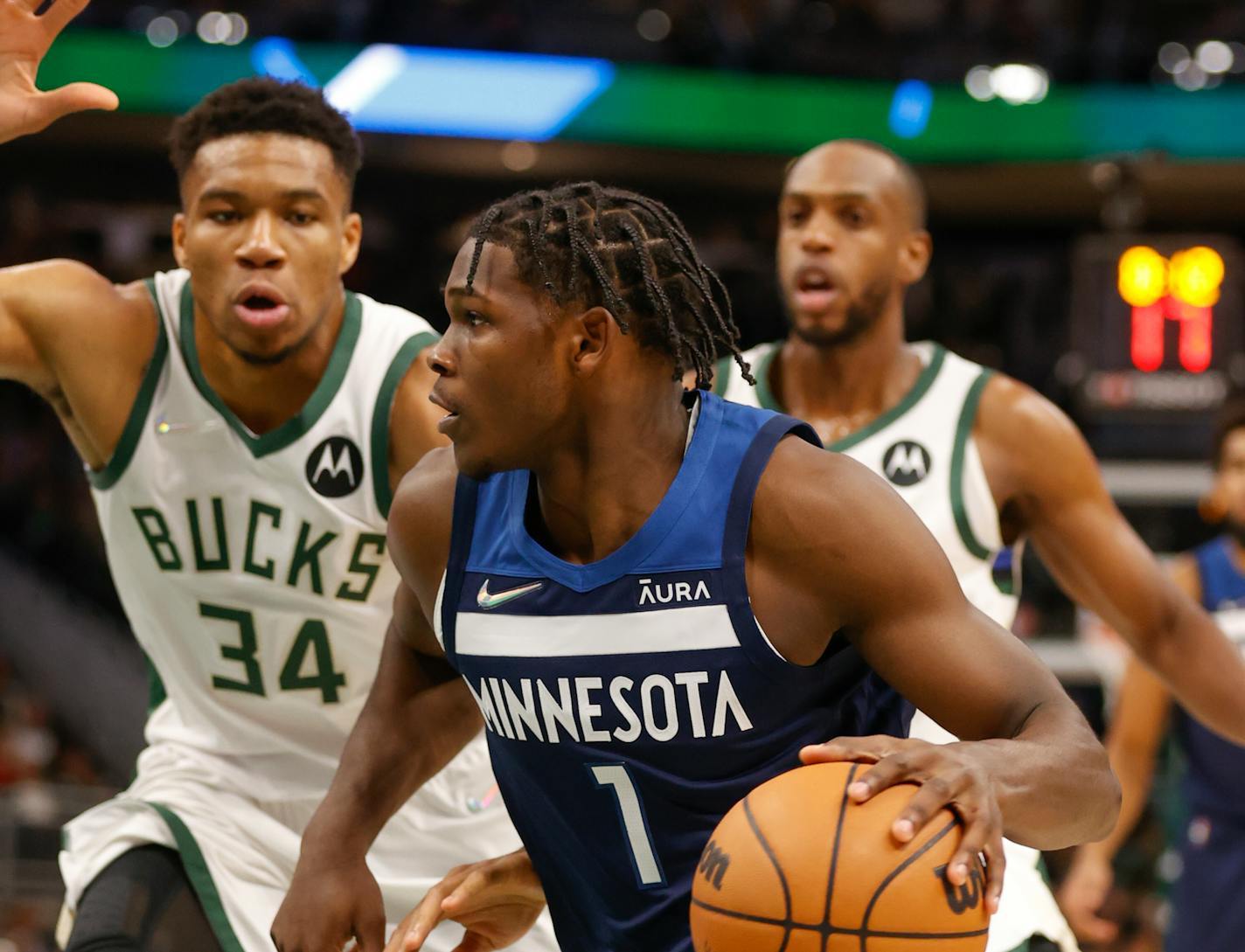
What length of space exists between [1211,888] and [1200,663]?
2194 millimetres

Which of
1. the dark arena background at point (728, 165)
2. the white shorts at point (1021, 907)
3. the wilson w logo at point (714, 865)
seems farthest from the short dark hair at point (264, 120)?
the dark arena background at point (728, 165)

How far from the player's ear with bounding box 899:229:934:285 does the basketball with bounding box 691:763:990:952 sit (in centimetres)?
264

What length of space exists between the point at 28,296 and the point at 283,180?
578mm

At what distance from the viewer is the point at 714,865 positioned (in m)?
2.30

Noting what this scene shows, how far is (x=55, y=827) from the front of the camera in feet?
27.1

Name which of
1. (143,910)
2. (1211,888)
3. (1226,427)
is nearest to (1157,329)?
(1226,427)

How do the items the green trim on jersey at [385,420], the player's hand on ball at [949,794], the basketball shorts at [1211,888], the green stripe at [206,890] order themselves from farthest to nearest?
1. the basketball shorts at [1211,888]
2. the green trim on jersey at [385,420]
3. the green stripe at [206,890]
4. the player's hand on ball at [949,794]

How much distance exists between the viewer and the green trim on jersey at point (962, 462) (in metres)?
4.25

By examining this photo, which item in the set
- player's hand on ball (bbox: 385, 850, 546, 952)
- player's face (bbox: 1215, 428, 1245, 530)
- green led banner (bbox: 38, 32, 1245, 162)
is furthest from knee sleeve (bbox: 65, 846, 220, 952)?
green led banner (bbox: 38, 32, 1245, 162)

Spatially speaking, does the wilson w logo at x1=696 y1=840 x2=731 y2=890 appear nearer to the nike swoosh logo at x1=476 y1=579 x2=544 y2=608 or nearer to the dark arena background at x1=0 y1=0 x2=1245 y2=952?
the nike swoosh logo at x1=476 y1=579 x2=544 y2=608

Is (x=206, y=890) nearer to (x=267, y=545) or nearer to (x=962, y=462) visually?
(x=267, y=545)

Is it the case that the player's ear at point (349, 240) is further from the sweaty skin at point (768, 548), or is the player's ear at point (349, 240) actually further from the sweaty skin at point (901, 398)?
the sweaty skin at point (901, 398)

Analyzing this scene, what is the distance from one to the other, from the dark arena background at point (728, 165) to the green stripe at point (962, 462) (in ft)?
19.7

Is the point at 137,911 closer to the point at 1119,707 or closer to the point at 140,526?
the point at 140,526
